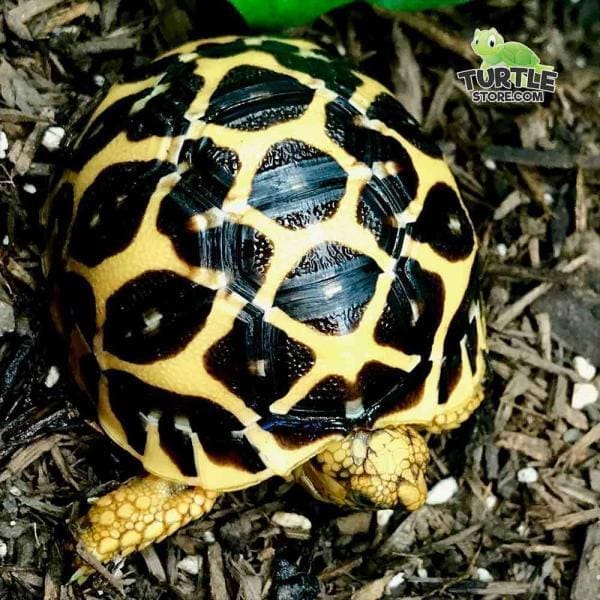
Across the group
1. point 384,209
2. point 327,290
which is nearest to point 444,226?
point 384,209

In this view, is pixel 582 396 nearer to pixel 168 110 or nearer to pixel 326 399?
pixel 326 399

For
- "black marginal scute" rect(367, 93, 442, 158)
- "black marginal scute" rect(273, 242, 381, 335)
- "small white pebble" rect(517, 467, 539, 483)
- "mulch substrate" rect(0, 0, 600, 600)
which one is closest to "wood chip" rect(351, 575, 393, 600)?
"mulch substrate" rect(0, 0, 600, 600)

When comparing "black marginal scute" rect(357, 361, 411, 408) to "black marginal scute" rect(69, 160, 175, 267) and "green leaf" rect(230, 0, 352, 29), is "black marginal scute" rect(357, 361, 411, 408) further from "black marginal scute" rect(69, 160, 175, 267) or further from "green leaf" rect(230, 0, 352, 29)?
A: "green leaf" rect(230, 0, 352, 29)

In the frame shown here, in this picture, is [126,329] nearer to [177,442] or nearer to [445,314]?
[177,442]

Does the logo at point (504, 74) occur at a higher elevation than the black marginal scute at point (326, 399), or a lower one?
higher

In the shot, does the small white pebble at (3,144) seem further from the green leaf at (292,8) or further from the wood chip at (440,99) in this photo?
the wood chip at (440,99)

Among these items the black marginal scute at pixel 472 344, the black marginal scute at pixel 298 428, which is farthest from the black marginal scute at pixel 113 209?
the black marginal scute at pixel 472 344
